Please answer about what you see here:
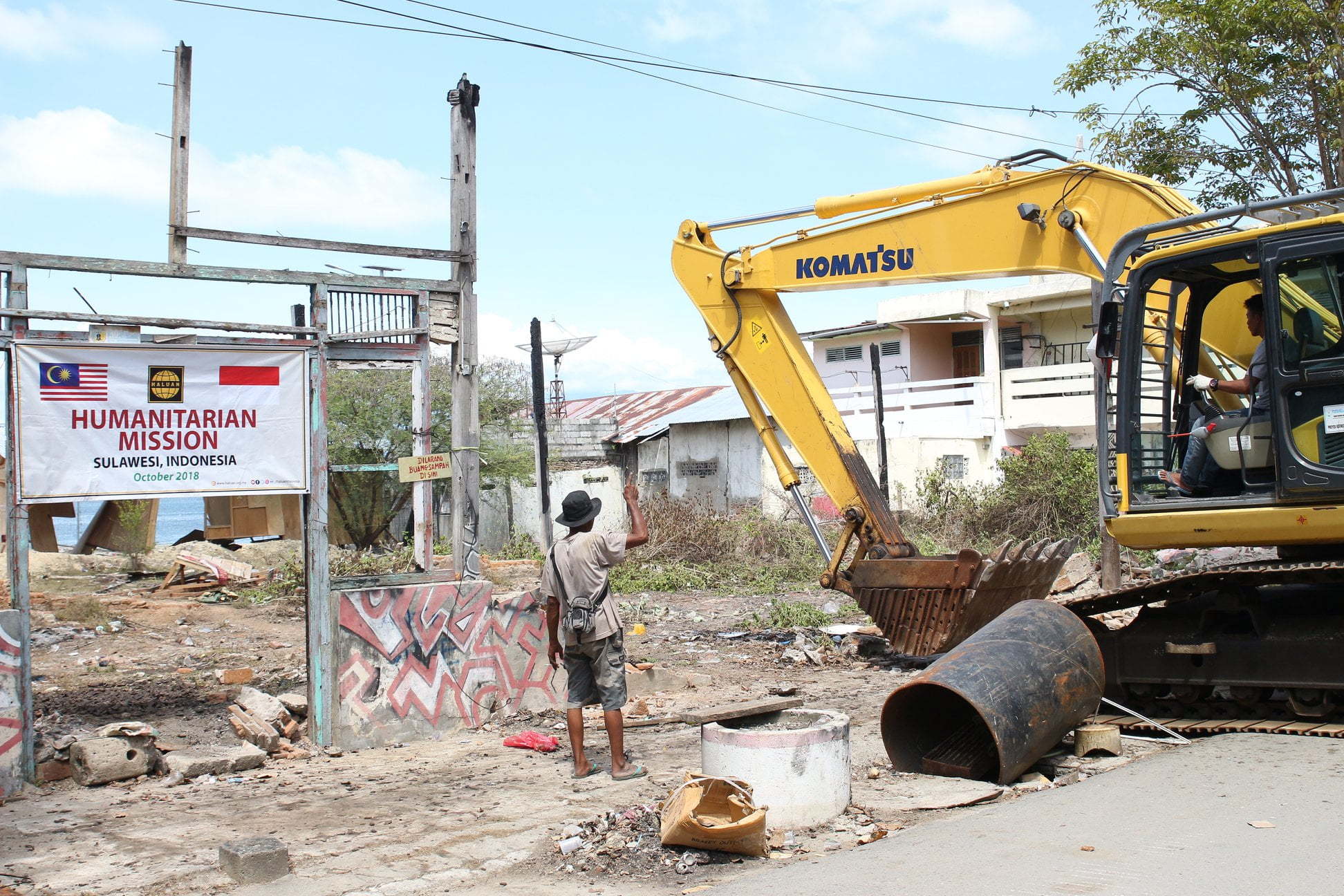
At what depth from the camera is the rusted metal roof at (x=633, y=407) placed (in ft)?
108

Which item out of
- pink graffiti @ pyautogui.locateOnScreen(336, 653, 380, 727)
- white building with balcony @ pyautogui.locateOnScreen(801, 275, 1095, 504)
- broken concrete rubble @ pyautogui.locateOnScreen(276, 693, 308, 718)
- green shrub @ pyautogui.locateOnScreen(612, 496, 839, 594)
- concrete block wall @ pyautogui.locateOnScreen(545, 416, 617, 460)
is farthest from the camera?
concrete block wall @ pyautogui.locateOnScreen(545, 416, 617, 460)

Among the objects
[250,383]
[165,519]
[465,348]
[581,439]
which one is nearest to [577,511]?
[465,348]

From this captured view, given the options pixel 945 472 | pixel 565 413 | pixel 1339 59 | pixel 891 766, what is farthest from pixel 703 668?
pixel 565 413

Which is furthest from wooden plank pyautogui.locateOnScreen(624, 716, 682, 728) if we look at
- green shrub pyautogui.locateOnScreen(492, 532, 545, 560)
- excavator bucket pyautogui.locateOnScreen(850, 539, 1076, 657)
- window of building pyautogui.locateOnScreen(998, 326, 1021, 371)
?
window of building pyautogui.locateOnScreen(998, 326, 1021, 371)

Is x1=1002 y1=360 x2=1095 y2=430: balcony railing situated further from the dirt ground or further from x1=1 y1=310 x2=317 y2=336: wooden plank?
x1=1 y1=310 x2=317 y2=336: wooden plank

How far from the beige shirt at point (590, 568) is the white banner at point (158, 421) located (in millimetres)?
2022

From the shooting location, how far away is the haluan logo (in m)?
9.81

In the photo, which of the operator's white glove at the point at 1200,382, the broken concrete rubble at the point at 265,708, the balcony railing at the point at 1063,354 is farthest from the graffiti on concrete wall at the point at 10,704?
the balcony railing at the point at 1063,354

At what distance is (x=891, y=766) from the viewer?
700 centimetres

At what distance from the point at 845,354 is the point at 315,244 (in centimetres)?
2510

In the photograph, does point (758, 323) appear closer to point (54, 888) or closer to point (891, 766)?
point (891, 766)

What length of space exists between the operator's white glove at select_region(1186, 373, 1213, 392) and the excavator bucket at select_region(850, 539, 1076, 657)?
2.38m

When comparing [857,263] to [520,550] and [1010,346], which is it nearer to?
[520,550]

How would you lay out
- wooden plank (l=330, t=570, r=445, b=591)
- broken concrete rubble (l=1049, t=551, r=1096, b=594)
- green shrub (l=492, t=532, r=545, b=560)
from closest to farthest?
wooden plank (l=330, t=570, r=445, b=591), broken concrete rubble (l=1049, t=551, r=1096, b=594), green shrub (l=492, t=532, r=545, b=560)
